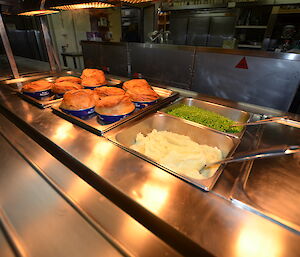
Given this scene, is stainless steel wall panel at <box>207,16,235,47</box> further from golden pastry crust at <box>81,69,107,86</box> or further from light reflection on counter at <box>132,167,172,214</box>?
light reflection on counter at <box>132,167,172,214</box>

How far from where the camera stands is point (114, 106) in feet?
4.01

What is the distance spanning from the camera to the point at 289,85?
215cm

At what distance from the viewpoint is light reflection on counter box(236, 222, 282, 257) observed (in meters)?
0.52

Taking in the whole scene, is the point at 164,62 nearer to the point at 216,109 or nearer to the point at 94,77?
the point at 94,77

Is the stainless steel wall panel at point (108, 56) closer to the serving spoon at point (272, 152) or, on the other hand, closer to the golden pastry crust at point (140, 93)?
the golden pastry crust at point (140, 93)

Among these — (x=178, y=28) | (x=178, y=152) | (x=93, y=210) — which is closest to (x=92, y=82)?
(x=178, y=152)

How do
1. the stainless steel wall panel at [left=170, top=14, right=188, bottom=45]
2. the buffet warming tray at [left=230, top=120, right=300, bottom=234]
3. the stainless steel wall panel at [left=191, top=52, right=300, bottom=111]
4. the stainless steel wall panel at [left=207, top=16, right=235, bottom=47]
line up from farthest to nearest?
1. the stainless steel wall panel at [left=170, top=14, right=188, bottom=45]
2. the stainless steel wall panel at [left=207, top=16, right=235, bottom=47]
3. the stainless steel wall panel at [left=191, top=52, right=300, bottom=111]
4. the buffet warming tray at [left=230, top=120, right=300, bottom=234]

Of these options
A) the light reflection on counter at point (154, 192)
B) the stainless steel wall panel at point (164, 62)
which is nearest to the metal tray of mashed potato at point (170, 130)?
the light reflection on counter at point (154, 192)

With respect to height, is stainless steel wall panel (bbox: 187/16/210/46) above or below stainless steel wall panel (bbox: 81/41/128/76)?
above

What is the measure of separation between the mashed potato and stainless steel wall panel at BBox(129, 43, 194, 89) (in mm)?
1912

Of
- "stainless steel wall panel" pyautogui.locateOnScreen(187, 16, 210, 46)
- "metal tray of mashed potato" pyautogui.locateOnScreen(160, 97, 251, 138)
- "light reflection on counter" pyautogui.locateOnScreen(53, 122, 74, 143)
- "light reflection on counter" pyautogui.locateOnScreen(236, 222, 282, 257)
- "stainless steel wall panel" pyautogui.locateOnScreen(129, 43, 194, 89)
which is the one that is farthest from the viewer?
"stainless steel wall panel" pyautogui.locateOnScreen(187, 16, 210, 46)

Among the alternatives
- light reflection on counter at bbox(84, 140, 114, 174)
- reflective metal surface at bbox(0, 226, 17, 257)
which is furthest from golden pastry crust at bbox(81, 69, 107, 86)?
reflective metal surface at bbox(0, 226, 17, 257)

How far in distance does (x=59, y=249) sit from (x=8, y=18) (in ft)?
22.9

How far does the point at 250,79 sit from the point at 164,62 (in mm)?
1379
